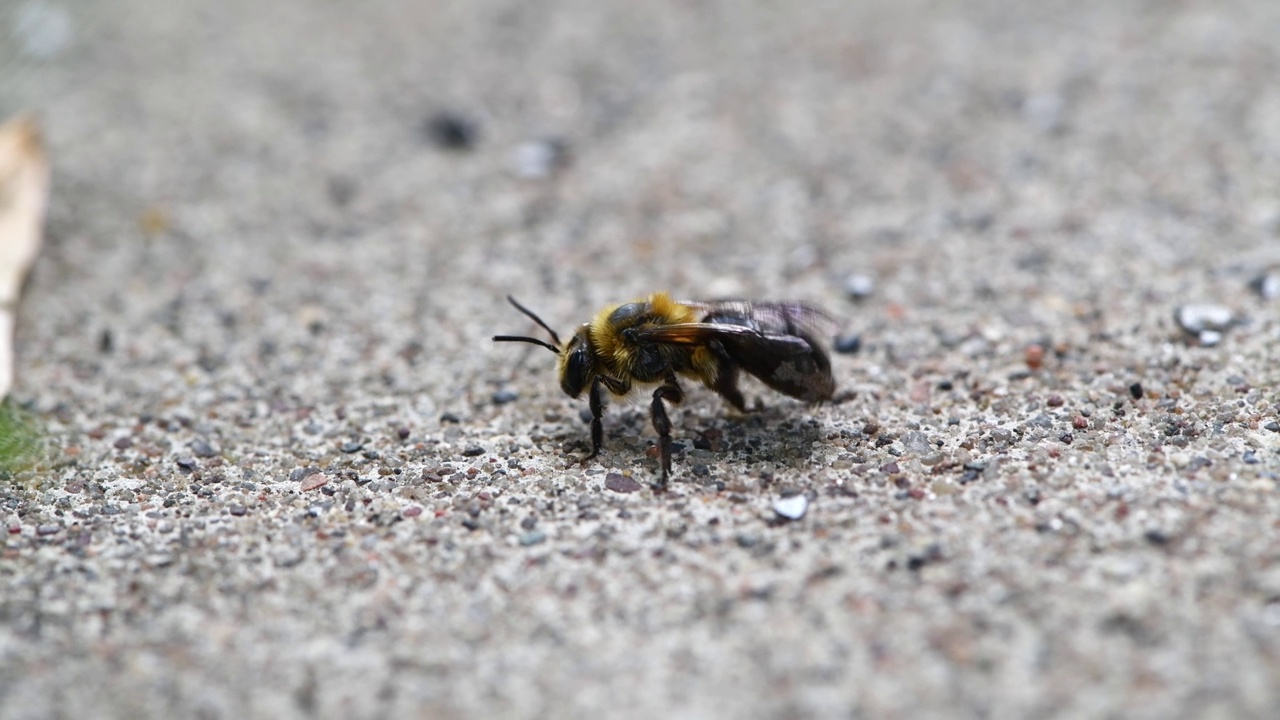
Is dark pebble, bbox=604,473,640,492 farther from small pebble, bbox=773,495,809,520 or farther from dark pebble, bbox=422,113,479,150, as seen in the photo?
dark pebble, bbox=422,113,479,150

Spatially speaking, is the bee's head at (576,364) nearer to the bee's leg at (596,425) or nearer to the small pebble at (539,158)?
the bee's leg at (596,425)

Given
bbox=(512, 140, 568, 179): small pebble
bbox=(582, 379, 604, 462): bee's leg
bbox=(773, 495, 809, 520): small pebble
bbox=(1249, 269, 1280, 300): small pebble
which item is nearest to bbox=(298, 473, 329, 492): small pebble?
bbox=(582, 379, 604, 462): bee's leg

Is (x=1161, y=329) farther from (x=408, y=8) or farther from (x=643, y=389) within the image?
(x=408, y=8)

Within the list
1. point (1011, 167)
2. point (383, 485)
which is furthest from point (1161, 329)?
point (383, 485)

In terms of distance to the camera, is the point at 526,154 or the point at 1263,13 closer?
the point at 526,154

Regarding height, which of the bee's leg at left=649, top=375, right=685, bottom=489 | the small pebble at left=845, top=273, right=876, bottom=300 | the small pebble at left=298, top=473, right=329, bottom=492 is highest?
the small pebble at left=845, top=273, right=876, bottom=300

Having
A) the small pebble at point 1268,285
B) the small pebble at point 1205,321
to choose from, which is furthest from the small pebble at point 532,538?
the small pebble at point 1268,285
